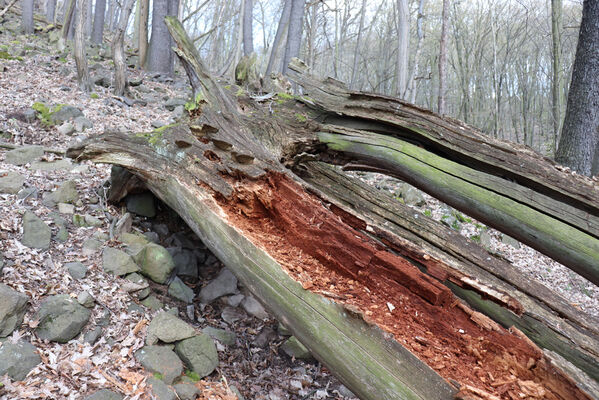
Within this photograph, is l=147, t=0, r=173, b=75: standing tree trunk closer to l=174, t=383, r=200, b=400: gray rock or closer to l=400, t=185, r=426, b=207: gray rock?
l=400, t=185, r=426, b=207: gray rock

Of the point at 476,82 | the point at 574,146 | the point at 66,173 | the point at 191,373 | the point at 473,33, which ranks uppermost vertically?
the point at 473,33

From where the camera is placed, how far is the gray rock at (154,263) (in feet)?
12.6

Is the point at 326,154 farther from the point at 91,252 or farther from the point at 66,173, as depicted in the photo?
the point at 66,173

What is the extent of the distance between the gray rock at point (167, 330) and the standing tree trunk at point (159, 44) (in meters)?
11.6

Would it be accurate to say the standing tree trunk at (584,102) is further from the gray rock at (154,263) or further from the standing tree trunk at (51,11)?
the standing tree trunk at (51,11)

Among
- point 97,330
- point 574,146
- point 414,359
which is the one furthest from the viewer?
point 574,146

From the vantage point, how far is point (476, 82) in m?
21.6

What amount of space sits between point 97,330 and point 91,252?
0.96m

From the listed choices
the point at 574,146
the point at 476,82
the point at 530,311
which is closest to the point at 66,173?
the point at 530,311

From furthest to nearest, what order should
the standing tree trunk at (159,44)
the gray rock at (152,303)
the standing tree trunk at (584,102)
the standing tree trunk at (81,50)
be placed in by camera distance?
the standing tree trunk at (159,44)
the standing tree trunk at (81,50)
the standing tree trunk at (584,102)
the gray rock at (152,303)

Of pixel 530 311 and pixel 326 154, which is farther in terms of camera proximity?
pixel 326 154

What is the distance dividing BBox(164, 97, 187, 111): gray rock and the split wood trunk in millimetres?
5189

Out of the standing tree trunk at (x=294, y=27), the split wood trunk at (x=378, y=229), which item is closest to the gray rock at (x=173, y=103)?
the split wood trunk at (x=378, y=229)

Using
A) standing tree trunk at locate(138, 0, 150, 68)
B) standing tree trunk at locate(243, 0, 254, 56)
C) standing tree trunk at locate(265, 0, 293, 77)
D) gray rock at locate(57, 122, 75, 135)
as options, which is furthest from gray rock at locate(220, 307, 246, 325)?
standing tree trunk at locate(243, 0, 254, 56)
